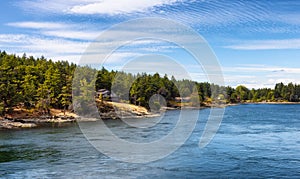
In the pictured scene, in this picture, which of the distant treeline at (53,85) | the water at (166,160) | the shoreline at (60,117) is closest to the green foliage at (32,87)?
the distant treeline at (53,85)

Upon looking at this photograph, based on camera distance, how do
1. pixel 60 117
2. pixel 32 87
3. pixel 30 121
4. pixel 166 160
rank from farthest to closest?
pixel 60 117 → pixel 32 87 → pixel 30 121 → pixel 166 160

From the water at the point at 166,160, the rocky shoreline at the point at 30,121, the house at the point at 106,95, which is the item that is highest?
the house at the point at 106,95

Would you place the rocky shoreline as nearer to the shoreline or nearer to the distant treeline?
the shoreline

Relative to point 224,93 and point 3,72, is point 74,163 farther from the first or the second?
point 224,93

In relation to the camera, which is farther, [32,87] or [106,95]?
[106,95]

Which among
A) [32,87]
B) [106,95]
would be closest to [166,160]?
[32,87]

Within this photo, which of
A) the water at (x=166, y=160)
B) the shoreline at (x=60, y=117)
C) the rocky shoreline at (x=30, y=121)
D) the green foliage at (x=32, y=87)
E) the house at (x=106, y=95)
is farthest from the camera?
the house at (x=106, y=95)

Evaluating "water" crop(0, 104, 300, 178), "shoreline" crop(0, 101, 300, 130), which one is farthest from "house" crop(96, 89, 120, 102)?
"water" crop(0, 104, 300, 178)

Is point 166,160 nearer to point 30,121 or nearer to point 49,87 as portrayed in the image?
point 30,121

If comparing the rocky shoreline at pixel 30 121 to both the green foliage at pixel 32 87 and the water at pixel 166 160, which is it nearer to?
the green foliage at pixel 32 87

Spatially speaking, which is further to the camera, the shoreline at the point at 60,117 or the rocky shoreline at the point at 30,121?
the shoreline at the point at 60,117

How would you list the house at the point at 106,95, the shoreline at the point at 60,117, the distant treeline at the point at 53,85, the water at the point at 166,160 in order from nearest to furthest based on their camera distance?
the water at the point at 166,160
the shoreline at the point at 60,117
the distant treeline at the point at 53,85
the house at the point at 106,95

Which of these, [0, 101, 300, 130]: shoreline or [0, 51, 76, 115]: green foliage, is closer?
[0, 101, 300, 130]: shoreline

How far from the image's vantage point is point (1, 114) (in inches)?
2210
